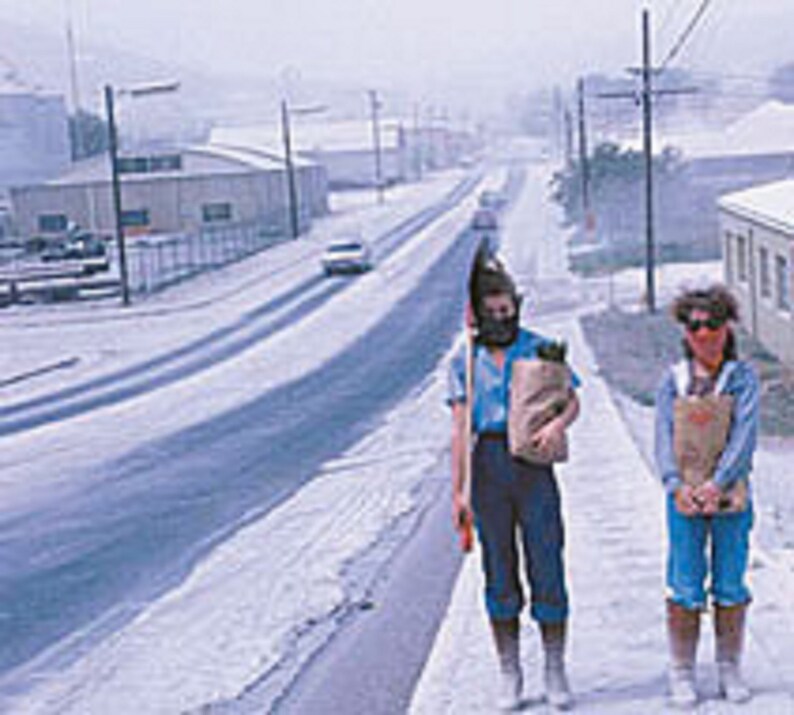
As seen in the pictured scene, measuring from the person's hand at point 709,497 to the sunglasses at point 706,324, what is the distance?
0.66 m

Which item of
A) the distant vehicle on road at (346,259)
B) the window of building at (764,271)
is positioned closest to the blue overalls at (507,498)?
the window of building at (764,271)

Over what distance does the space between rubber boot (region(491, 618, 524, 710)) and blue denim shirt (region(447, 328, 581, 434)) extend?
929 millimetres

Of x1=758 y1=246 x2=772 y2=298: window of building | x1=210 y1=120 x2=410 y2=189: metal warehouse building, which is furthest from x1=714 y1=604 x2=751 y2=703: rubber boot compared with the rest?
x1=210 y1=120 x2=410 y2=189: metal warehouse building

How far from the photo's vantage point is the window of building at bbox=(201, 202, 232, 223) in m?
77.7

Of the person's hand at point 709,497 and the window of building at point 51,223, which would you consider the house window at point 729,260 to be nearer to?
the person's hand at point 709,497

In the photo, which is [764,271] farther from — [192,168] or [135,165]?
[135,165]

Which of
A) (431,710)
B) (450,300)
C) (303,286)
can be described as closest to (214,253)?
(303,286)

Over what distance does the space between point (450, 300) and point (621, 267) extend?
34.9 ft

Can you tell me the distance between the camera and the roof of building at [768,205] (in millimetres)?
25998

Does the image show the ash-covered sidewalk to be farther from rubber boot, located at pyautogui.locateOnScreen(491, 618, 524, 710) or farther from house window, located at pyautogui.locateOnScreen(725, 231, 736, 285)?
house window, located at pyautogui.locateOnScreen(725, 231, 736, 285)

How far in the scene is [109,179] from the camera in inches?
3059

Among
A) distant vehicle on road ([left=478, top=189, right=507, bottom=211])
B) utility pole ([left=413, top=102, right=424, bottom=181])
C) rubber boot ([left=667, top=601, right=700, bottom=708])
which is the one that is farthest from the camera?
utility pole ([left=413, top=102, right=424, bottom=181])

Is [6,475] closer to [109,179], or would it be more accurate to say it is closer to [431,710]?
[431,710]

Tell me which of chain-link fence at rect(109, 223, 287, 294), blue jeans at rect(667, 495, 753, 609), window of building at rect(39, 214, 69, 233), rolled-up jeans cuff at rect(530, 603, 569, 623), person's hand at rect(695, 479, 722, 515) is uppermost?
person's hand at rect(695, 479, 722, 515)
